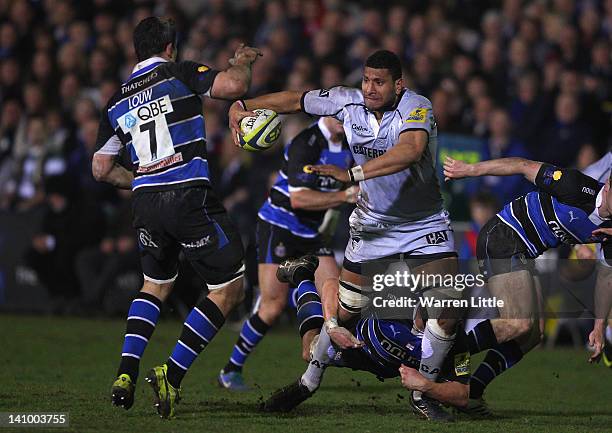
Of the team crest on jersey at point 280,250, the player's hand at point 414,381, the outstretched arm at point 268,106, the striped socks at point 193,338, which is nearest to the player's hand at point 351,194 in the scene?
the team crest on jersey at point 280,250

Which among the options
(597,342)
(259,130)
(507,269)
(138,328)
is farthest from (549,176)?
(138,328)

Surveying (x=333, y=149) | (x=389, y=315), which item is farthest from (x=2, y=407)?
(x=333, y=149)

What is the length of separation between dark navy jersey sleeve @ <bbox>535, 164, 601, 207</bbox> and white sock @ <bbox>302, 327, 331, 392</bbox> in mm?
1921

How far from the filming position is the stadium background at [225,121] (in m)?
12.3

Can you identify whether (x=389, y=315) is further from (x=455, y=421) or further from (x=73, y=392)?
(x=73, y=392)

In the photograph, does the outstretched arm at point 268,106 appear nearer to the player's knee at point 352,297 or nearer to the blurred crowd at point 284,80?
the player's knee at point 352,297

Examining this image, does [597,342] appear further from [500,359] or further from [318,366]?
[318,366]

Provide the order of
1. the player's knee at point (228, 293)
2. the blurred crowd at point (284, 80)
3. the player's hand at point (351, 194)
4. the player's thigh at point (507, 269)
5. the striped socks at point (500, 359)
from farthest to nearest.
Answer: the blurred crowd at point (284, 80), the player's hand at point (351, 194), the player's thigh at point (507, 269), the striped socks at point (500, 359), the player's knee at point (228, 293)

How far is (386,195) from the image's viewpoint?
825 centimetres

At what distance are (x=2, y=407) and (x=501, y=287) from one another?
3.78m

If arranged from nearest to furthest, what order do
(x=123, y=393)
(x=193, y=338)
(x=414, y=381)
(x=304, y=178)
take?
(x=123, y=393) → (x=414, y=381) → (x=193, y=338) → (x=304, y=178)

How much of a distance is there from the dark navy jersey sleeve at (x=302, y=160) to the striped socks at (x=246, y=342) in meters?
1.23

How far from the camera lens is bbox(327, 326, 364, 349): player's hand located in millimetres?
7871

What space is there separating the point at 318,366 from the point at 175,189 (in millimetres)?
1618
